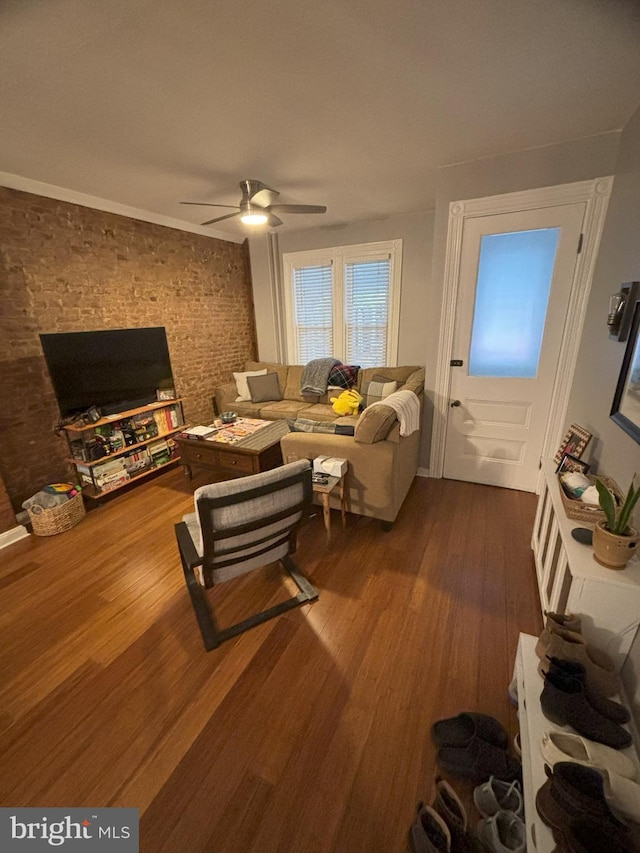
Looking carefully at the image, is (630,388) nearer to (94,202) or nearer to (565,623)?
(565,623)

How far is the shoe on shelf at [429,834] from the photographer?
0.93m

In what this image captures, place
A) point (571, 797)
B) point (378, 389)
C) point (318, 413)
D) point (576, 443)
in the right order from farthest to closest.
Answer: point (318, 413)
point (378, 389)
point (576, 443)
point (571, 797)

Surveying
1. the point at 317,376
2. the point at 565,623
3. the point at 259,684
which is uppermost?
the point at 317,376

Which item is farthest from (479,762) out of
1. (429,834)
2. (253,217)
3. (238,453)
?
(253,217)

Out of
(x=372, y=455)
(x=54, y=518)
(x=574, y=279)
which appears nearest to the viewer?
(x=372, y=455)

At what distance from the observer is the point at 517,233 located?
2445 mm

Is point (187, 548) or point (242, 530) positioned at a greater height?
point (242, 530)

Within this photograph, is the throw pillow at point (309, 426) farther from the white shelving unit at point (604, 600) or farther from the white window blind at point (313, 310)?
the white shelving unit at point (604, 600)

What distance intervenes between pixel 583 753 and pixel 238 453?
250cm

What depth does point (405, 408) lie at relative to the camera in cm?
238

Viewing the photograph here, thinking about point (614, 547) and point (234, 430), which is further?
point (234, 430)

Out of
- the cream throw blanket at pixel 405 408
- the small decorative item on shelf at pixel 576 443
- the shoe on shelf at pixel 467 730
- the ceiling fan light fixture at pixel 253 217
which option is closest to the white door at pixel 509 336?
the cream throw blanket at pixel 405 408

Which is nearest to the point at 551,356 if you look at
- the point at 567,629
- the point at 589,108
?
the point at 589,108

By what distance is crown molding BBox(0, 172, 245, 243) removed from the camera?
2.50m
